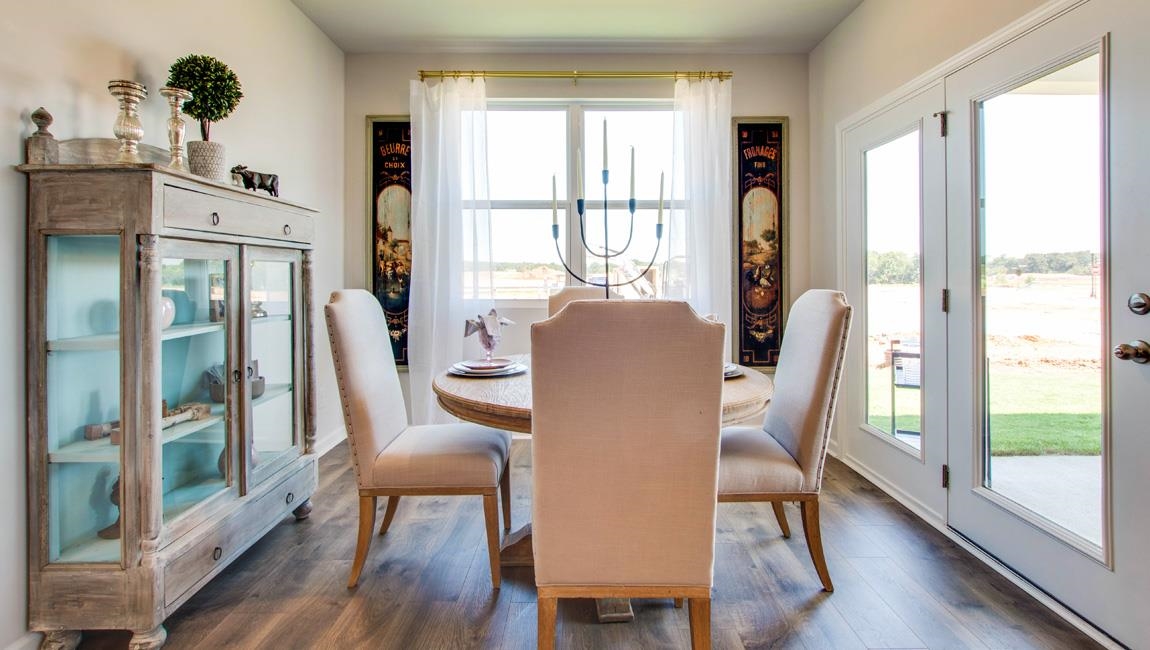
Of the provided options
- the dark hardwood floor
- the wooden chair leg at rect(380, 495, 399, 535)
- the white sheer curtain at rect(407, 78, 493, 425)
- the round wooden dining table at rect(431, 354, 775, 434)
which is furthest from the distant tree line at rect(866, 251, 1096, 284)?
the wooden chair leg at rect(380, 495, 399, 535)

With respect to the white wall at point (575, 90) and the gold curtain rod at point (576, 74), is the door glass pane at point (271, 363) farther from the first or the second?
the gold curtain rod at point (576, 74)

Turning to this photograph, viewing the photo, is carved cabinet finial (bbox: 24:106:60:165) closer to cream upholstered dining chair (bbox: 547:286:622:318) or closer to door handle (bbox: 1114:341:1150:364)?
cream upholstered dining chair (bbox: 547:286:622:318)

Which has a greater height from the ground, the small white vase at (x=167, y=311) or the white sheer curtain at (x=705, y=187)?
the white sheer curtain at (x=705, y=187)

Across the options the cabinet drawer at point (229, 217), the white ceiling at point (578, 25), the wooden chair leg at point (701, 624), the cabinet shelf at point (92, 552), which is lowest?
the wooden chair leg at point (701, 624)

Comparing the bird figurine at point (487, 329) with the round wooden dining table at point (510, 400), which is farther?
the bird figurine at point (487, 329)

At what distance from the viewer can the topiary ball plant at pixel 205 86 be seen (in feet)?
6.66

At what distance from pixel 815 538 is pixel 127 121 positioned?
2.51m

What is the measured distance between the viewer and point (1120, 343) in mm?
1601

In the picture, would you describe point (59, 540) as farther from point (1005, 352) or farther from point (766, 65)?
point (766, 65)

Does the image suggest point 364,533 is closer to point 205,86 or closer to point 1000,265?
point 205,86

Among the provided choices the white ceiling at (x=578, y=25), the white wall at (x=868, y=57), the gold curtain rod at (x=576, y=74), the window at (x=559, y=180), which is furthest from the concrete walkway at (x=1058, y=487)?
the gold curtain rod at (x=576, y=74)

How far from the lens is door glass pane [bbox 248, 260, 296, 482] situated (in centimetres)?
216

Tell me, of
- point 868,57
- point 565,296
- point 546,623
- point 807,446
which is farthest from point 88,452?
point 868,57

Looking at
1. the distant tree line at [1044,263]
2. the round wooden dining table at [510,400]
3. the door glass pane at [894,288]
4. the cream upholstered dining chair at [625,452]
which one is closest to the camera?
the cream upholstered dining chair at [625,452]
